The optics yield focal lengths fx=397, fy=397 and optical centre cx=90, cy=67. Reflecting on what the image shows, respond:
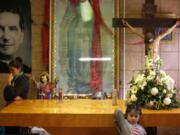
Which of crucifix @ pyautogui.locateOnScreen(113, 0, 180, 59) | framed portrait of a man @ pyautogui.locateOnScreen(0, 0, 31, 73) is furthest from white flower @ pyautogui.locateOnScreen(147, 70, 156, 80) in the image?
framed portrait of a man @ pyautogui.locateOnScreen(0, 0, 31, 73)

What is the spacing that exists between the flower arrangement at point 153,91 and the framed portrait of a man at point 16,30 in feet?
7.51

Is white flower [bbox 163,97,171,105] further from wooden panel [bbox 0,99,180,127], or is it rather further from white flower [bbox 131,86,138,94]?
white flower [bbox 131,86,138,94]

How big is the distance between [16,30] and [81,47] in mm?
947

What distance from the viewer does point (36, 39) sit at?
5594 mm

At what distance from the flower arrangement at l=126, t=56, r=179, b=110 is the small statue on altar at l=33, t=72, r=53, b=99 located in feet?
5.70

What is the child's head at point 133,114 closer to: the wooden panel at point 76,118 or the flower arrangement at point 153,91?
the wooden panel at point 76,118

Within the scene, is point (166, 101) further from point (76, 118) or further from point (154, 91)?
point (76, 118)

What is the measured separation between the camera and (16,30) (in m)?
5.59

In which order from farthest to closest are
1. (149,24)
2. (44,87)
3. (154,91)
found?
1. (44,87)
2. (149,24)
3. (154,91)

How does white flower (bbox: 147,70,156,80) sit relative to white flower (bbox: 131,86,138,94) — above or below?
above

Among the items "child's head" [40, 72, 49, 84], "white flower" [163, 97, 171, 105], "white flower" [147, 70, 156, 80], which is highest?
"white flower" [147, 70, 156, 80]

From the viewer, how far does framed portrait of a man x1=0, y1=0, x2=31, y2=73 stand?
557cm

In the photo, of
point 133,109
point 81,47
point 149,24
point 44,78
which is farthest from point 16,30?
point 133,109

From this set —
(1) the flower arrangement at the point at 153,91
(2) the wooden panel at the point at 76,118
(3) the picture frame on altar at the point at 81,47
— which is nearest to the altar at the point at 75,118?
(2) the wooden panel at the point at 76,118
